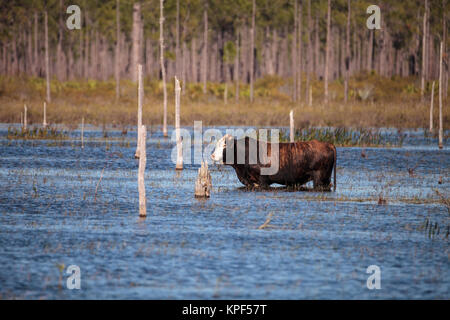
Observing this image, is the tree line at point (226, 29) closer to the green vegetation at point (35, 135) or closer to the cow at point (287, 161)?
the green vegetation at point (35, 135)

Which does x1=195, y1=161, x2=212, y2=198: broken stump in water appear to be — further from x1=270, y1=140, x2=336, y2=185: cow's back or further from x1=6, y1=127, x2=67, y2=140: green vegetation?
x1=6, y1=127, x2=67, y2=140: green vegetation

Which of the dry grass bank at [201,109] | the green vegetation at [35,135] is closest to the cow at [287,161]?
the green vegetation at [35,135]

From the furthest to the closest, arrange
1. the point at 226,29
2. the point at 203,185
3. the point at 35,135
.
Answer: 1. the point at 226,29
2. the point at 35,135
3. the point at 203,185

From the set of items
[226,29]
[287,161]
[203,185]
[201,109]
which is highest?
[226,29]

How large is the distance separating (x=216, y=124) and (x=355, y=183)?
95.1 ft

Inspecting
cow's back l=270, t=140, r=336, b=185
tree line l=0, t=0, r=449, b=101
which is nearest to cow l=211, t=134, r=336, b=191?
cow's back l=270, t=140, r=336, b=185

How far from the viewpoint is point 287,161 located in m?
22.8

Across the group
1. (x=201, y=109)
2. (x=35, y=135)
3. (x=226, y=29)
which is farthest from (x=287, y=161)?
(x=226, y=29)

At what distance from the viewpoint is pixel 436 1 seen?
80875mm

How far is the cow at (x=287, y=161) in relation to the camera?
22.7 metres

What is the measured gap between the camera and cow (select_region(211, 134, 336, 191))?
22734 mm

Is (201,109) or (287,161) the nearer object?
(287,161)

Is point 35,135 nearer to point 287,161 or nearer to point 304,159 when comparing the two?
point 287,161
